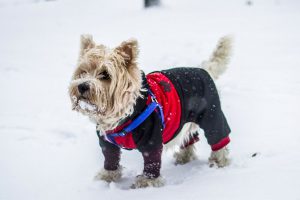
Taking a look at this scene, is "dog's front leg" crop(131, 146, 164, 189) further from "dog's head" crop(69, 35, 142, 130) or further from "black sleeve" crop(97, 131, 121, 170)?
"dog's head" crop(69, 35, 142, 130)

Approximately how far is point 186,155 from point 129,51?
1852 mm

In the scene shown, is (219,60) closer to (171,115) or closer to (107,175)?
(171,115)

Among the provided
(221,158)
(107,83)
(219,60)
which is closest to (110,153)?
(107,83)

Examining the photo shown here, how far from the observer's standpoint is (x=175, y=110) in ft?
13.0

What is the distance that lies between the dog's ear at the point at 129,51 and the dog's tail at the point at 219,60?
1.56 m

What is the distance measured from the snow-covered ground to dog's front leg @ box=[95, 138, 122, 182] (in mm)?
96

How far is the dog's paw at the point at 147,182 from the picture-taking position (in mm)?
3854

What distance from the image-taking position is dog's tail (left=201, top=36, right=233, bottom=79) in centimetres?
472

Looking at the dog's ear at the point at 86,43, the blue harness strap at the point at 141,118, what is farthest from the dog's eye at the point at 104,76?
the blue harness strap at the point at 141,118

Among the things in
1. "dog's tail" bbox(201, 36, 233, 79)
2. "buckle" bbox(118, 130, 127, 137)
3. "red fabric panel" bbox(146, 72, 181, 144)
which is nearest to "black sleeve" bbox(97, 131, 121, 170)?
"buckle" bbox(118, 130, 127, 137)

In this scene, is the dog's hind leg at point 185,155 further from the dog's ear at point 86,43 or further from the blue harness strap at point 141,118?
the dog's ear at point 86,43

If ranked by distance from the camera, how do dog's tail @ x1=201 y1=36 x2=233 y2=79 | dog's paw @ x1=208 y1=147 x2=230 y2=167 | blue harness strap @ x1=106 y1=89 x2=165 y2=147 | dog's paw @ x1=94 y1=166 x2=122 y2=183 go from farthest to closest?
dog's tail @ x1=201 y1=36 x2=233 y2=79 < dog's paw @ x1=208 y1=147 x2=230 y2=167 < dog's paw @ x1=94 y1=166 x2=122 y2=183 < blue harness strap @ x1=106 y1=89 x2=165 y2=147

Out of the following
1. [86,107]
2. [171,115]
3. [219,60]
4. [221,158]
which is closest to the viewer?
[86,107]

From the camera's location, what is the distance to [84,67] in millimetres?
3373
